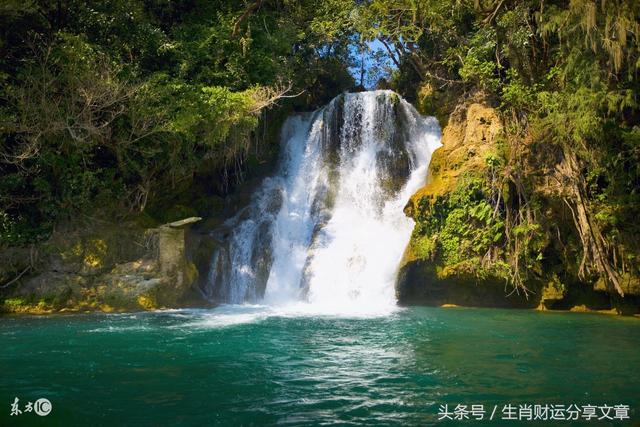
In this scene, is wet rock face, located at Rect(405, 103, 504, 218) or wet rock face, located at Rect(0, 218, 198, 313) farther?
wet rock face, located at Rect(405, 103, 504, 218)

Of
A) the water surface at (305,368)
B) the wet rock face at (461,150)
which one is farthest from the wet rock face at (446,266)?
the water surface at (305,368)

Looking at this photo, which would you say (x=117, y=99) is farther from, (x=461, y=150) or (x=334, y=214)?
(x=461, y=150)

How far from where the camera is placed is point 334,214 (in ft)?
61.2

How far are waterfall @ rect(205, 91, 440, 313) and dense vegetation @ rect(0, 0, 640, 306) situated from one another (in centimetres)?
207

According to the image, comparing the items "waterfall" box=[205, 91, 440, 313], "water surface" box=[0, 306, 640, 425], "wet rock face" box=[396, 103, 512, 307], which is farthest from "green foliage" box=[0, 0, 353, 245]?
"wet rock face" box=[396, 103, 512, 307]

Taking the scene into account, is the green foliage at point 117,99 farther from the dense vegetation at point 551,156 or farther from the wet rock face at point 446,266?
the wet rock face at point 446,266

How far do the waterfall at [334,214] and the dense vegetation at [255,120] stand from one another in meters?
2.07

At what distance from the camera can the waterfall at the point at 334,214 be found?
16547mm

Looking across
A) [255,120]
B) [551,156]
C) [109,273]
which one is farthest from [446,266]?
[109,273]

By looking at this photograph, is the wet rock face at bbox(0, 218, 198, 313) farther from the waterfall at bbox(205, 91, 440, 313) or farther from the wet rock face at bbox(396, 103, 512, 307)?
the wet rock face at bbox(396, 103, 512, 307)

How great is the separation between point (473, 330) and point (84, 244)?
33.2ft

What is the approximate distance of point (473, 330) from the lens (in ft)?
35.8

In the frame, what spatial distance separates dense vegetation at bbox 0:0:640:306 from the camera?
43.5 feet

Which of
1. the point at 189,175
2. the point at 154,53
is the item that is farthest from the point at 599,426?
the point at 154,53
